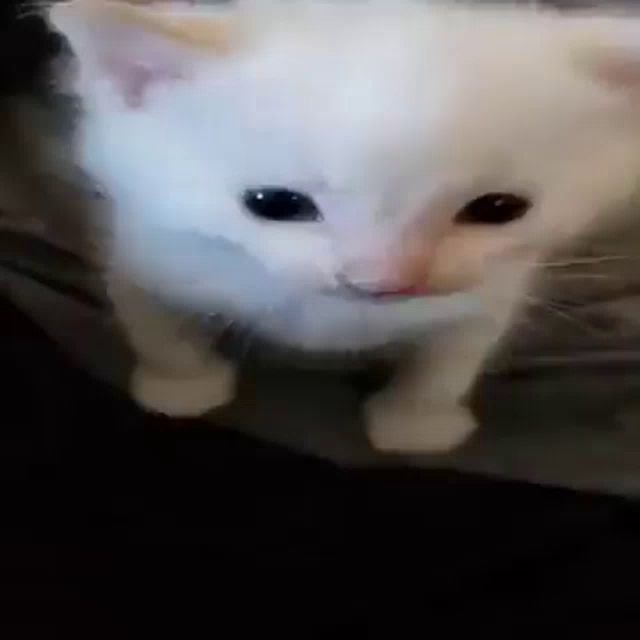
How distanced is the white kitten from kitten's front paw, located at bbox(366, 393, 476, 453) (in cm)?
11

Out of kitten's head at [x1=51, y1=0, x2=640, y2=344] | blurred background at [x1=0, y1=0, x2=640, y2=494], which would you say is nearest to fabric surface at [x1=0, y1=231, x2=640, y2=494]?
blurred background at [x1=0, y1=0, x2=640, y2=494]

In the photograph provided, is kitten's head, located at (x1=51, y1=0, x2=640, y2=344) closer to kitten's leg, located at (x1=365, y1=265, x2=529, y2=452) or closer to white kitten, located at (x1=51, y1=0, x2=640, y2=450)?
white kitten, located at (x1=51, y1=0, x2=640, y2=450)

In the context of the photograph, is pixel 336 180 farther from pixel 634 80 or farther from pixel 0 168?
pixel 0 168

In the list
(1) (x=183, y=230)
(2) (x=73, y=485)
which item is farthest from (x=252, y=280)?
(2) (x=73, y=485)

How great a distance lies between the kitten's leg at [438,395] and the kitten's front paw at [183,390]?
0.30 feet

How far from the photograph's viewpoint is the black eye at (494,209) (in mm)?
654

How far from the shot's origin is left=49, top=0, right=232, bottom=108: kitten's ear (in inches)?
23.1

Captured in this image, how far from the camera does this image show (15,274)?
748 mm

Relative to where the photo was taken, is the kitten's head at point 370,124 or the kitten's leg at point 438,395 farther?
the kitten's leg at point 438,395

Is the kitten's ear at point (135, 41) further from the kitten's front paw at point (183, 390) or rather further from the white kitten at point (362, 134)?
the kitten's front paw at point (183, 390)

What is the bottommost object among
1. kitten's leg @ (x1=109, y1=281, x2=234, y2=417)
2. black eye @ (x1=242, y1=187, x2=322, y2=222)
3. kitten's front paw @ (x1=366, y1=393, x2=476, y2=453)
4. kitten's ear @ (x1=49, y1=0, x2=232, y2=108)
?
kitten's front paw @ (x1=366, y1=393, x2=476, y2=453)

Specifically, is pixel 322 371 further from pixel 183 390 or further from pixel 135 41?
pixel 135 41

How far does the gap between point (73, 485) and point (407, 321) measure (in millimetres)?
215

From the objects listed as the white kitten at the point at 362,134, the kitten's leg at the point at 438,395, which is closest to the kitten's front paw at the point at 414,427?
the kitten's leg at the point at 438,395
